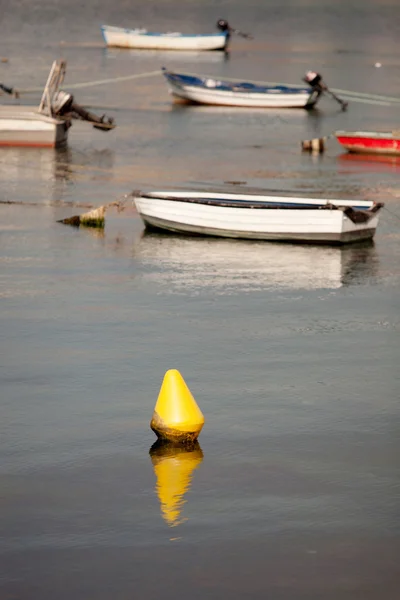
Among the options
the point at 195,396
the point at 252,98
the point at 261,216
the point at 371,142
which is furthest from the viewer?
the point at 252,98

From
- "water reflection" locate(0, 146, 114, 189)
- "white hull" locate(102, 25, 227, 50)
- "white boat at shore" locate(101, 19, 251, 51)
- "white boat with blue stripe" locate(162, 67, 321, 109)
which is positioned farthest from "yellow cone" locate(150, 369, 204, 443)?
"white hull" locate(102, 25, 227, 50)

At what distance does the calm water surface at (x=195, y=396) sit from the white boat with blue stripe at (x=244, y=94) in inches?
863

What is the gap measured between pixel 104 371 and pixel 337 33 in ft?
447

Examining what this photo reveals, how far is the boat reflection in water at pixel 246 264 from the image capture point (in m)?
28.0

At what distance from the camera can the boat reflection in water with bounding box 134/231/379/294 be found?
28.0 meters

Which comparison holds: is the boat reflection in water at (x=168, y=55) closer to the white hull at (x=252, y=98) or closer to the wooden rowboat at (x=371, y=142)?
the white hull at (x=252, y=98)

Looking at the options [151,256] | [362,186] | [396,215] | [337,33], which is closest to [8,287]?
[151,256]

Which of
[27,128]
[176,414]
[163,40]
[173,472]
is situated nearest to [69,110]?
[27,128]

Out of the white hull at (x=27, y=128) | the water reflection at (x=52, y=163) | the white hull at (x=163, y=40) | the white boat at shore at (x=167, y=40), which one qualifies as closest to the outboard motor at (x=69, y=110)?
the white hull at (x=27, y=128)

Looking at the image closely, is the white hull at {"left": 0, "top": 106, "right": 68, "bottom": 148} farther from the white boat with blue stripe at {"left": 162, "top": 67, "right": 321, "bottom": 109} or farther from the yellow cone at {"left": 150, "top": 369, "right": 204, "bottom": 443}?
the yellow cone at {"left": 150, "top": 369, "right": 204, "bottom": 443}

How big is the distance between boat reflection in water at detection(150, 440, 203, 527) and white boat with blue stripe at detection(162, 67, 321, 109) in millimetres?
50855

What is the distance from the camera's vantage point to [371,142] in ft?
159

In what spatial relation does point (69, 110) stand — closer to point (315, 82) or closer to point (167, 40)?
point (315, 82)

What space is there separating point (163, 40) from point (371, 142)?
7051 cm
